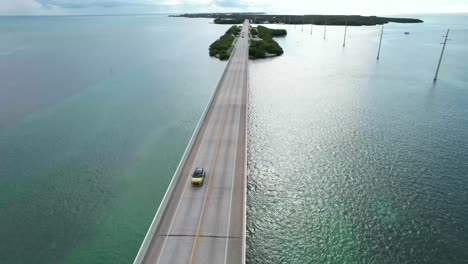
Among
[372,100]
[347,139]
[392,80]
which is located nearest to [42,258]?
[347,139]

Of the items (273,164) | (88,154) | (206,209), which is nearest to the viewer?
(206,209)

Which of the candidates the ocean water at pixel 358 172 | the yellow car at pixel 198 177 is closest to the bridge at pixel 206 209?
the yellow car at pixel 198 177

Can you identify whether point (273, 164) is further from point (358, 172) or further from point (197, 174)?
point (197, 174)

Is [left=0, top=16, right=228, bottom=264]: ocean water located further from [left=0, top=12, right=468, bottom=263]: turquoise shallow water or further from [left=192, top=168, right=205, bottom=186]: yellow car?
[left=192, top=168, right=205, bottom=186]: yellow car

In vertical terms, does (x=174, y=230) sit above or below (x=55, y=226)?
above

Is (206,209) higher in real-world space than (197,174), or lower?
lower

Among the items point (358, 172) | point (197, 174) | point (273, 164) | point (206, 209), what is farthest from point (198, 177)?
point (358, 172)

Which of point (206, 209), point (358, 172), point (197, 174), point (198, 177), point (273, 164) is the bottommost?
point (358, 172)

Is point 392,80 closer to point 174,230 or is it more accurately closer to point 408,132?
point 408,132
